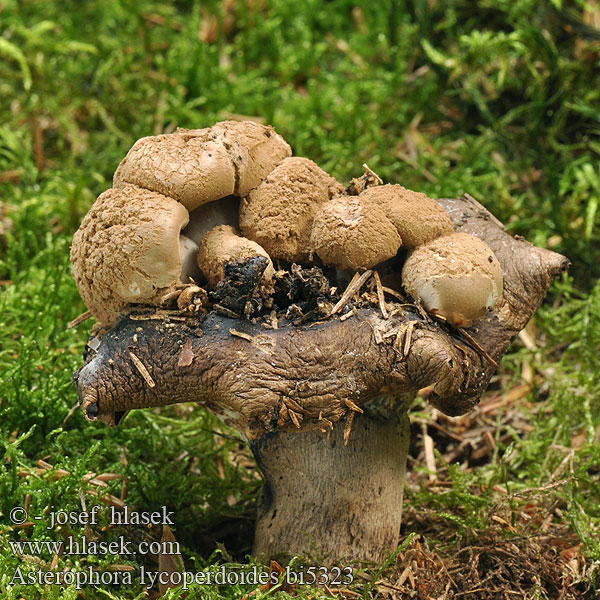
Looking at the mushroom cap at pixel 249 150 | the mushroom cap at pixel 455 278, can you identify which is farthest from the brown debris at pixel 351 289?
A: the mushroom cap at pixel 249 150

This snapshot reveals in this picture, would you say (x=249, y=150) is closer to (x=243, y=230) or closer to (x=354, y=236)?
(x=243, y=230)

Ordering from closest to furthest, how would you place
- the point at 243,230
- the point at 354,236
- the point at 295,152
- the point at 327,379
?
the point at 327,379, the point at 354,236, the point at 243,230, the point at 295,152

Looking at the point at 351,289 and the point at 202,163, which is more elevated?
the point at 202,163

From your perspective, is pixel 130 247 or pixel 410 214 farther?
pixel 410 214

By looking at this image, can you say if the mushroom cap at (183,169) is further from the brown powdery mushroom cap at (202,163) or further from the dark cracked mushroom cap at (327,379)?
the dark cracked mushroom cap at (327,379)

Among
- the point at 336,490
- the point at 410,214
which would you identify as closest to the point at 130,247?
the point at 410,214

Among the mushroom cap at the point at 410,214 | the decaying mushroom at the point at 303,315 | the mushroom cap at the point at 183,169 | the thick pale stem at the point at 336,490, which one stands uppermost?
the mushroom cap at the point at 183,169

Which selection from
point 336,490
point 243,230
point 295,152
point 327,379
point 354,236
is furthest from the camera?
point 295,152

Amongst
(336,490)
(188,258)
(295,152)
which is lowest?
(336,490)
